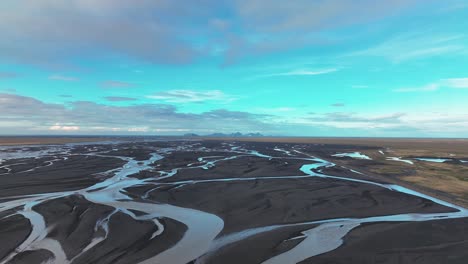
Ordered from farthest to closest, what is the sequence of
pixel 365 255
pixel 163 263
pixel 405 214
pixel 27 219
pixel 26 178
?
pixel 26 178 → pixel 405 214 → pixel 27 219 → pixel 365 255 → pixel 163 263

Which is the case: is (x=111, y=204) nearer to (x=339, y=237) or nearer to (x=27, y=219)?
(x=27, y=219)

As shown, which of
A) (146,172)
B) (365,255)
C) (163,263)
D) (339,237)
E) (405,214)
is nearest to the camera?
(163,263)

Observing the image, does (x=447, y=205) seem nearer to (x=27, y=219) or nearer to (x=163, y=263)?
(x=163, y=263)

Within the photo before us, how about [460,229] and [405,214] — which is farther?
[405,214]

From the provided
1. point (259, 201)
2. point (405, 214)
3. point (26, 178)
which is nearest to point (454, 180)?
point (405, 214)

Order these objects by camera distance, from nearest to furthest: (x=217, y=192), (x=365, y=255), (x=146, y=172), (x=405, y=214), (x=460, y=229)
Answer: (x=365, y=255) < (x=460, y=229) < (x=405, y=214) < (x=217, y=192) < (x=146, y=172)

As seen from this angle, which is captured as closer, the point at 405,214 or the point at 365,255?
the point at 365,255

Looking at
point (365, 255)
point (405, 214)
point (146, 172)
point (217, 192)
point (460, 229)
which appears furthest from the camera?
point (146, 172)

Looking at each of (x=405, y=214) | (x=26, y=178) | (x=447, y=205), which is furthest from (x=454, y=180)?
(x=26, y=178)

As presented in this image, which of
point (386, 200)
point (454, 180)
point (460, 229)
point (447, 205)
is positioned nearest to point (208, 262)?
point (460, 229)

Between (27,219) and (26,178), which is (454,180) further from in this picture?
(26,178)
